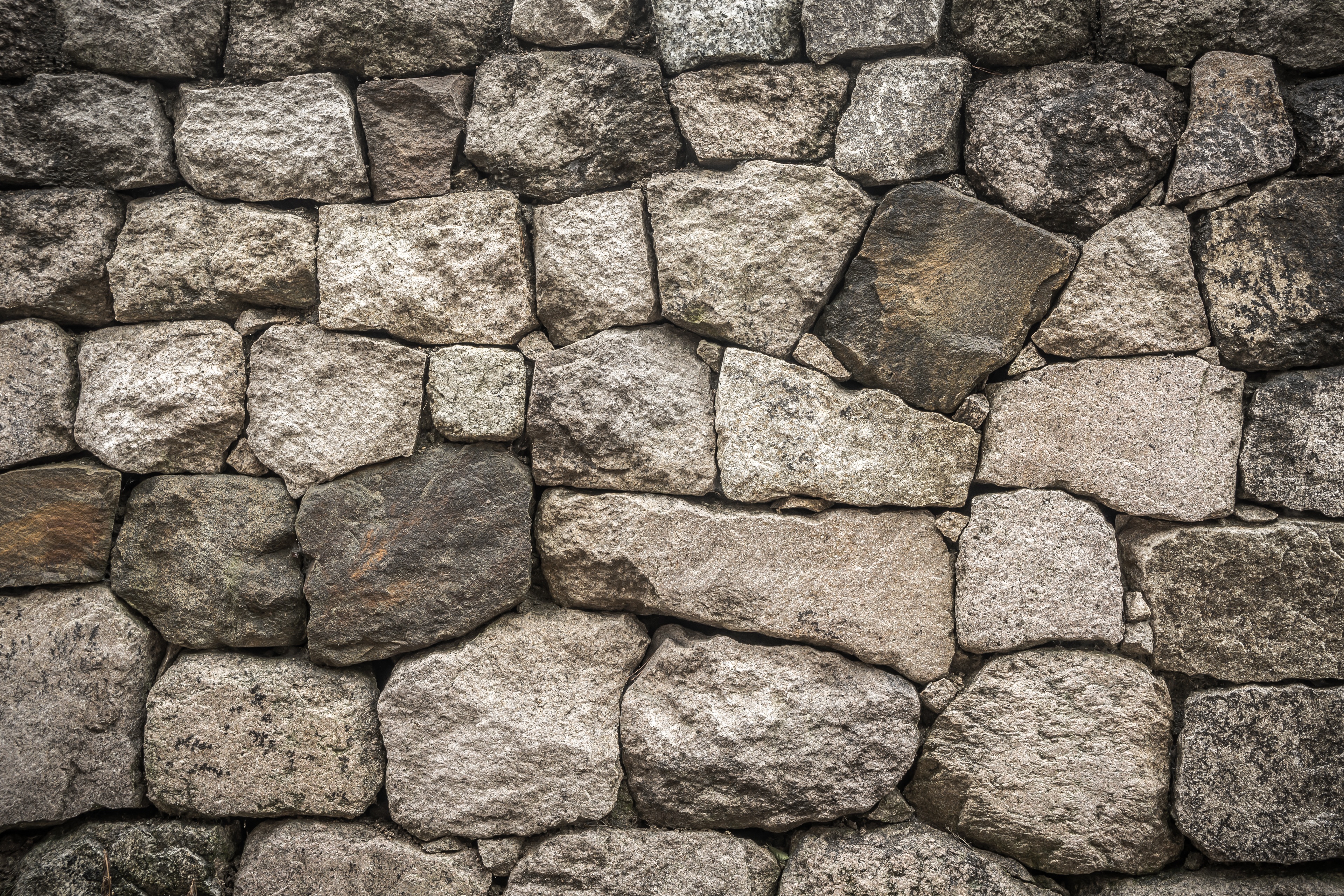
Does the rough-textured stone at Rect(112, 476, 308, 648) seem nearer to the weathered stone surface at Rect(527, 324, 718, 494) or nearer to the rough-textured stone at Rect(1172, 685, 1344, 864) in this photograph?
the weathered stone surface at Rect(527, 324, 718, 494)

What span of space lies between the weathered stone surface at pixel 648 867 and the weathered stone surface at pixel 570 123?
1718 millimetres

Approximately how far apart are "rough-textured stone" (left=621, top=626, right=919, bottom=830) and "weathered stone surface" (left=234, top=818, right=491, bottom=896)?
0.52 m

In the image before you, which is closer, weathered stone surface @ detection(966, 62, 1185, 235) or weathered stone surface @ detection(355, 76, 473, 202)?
weathered stone surface @ detection(966, 62, 1185, 235)

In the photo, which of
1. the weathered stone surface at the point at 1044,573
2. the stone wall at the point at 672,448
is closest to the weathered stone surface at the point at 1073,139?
the stone wall at the point at 672,448

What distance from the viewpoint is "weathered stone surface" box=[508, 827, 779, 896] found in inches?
72.2

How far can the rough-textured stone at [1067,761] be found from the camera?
5.83ft

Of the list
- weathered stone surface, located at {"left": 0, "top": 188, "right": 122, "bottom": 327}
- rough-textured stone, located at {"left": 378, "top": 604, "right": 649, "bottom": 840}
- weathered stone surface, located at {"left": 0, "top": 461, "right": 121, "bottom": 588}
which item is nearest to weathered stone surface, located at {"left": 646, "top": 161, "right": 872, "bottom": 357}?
rough-textured stone, located at {"left": 378, "top": 604, "right": 649, "bottom": 840}

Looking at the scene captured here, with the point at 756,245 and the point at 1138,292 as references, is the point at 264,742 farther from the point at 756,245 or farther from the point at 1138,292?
the point at 1138,292

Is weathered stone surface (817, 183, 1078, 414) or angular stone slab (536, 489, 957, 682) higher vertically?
weathered stone surface (817, 183, 1078, 414)

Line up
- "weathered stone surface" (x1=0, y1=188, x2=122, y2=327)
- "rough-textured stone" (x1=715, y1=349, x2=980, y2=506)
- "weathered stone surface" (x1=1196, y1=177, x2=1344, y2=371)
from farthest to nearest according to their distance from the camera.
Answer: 1. "weathered stone surface" (x1=0, y1=188, x2=122, y2=327)
2. "rough-textured stone" (x1=715, y1=349, x2=980, y2=506)
3. "weathered stone surface" (x1=1196, y1=177, x2=1344, y2=371)

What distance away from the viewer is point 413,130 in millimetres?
1908

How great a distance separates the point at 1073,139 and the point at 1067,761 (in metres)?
1.55

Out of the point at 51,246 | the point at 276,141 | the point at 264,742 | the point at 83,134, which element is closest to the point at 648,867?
the point at 264,742

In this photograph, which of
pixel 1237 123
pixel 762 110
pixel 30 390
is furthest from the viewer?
pixel 30 390
